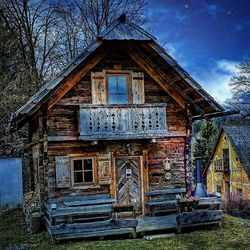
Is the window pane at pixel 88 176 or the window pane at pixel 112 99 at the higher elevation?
the window pane at pixel 112 99

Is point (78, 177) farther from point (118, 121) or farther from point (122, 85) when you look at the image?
point (122, 85)

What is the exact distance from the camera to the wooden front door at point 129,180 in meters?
15.3

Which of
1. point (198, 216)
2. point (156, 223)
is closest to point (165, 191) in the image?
point (156, 223)

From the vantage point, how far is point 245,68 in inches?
1367

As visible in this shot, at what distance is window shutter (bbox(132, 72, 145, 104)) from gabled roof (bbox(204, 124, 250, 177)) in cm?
2104

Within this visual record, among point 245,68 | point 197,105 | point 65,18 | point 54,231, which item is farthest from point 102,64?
point 245,68

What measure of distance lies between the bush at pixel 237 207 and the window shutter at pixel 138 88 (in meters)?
16.7

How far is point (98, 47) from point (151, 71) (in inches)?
99.0

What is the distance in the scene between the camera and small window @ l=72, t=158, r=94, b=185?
1460 centimetres

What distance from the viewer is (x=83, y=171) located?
48.1ft

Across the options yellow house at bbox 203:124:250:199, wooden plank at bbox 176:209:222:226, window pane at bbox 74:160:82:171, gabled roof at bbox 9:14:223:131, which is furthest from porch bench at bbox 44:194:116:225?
yellow house at bbox 203:124:250:199

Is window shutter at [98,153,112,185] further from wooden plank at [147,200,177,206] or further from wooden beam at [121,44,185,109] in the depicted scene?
wooden beam at [121,44,185,109]

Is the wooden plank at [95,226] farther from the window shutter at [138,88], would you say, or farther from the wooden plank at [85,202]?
the window shutter at [138,88]

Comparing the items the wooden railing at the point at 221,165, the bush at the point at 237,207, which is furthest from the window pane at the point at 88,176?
the wooden railing at the point at 221,165
